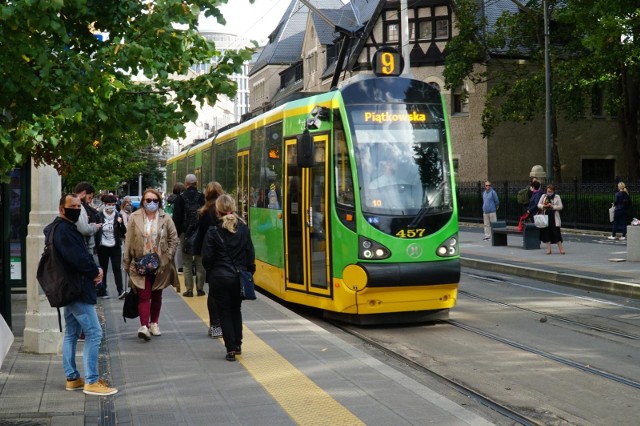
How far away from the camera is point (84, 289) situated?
7.42 meters

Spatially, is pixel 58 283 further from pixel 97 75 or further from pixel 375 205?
pixel 375 205

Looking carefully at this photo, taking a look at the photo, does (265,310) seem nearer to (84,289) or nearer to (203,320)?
(203,320)

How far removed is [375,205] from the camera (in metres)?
11.4

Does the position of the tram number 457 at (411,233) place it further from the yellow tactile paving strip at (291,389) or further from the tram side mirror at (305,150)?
the yellow tactile paving strip at (291,389)

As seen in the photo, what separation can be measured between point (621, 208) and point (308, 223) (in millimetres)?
16836

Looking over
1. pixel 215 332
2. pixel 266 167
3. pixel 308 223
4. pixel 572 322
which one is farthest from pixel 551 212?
pixel 215 332

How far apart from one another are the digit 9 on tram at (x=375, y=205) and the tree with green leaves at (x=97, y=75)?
4.36m

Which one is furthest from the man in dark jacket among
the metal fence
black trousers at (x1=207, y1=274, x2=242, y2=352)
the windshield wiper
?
the metal fence

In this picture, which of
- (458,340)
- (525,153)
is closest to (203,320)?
(458,340)

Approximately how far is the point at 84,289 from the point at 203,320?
14.3ft

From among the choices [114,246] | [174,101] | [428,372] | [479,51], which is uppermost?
[479,51]

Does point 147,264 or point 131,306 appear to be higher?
point 147,264

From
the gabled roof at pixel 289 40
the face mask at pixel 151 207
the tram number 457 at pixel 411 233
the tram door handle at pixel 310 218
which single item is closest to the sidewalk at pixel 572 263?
the tram number 457 at pixel 411 233

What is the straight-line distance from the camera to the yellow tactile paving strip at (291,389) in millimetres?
6633
